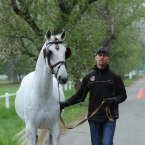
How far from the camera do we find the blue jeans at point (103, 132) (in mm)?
5695

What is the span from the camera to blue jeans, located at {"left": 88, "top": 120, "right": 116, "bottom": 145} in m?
5.69

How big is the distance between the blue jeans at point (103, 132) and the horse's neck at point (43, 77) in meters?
0.85

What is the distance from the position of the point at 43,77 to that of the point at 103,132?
47.0 inches

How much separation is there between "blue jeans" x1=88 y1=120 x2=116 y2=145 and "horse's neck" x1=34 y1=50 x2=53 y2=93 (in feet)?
2.80

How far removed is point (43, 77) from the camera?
6160 millimetres

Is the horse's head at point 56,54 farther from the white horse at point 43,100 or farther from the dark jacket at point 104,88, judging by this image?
the dark jacket at point 104,88

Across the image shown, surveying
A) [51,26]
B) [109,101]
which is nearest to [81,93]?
[109,101]

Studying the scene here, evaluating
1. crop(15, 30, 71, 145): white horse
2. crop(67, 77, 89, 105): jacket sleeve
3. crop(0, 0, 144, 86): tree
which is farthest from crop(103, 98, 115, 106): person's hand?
crop(0, 0, 144, 86): tree

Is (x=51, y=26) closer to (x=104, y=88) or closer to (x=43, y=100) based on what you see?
(x=43, y=100)

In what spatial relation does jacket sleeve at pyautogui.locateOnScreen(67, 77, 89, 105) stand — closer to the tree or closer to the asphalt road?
the asphalt road

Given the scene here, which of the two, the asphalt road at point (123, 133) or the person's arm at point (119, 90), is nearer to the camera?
the person's arm at point (119, 90)

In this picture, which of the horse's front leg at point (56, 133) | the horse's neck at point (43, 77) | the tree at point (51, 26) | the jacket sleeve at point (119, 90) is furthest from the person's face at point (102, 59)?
the tree at point (51, 26)

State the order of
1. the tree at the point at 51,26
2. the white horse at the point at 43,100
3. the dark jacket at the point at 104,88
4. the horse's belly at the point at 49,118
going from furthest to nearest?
the tree at the point at 51,26
the horse's belly at the point at 49,118
the white horse at the point at 43,100
the dark jacket at the point at 104,88

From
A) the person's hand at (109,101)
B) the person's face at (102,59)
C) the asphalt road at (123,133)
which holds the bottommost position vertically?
the asphalt road at (123,133)
